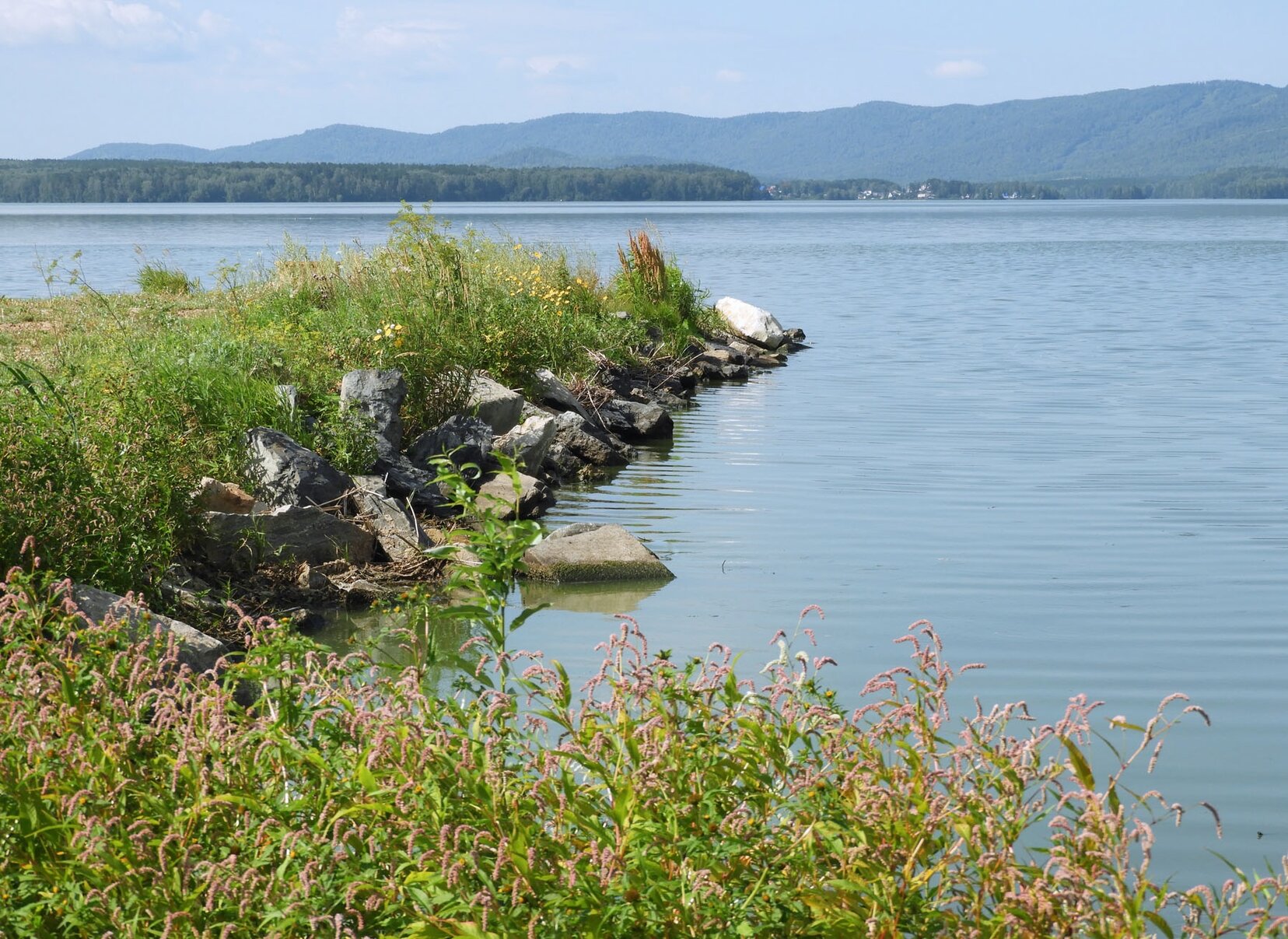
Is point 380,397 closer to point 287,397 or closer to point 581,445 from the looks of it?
point 287,397

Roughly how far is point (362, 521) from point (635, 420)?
6.39 metres

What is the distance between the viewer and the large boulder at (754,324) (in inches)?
998

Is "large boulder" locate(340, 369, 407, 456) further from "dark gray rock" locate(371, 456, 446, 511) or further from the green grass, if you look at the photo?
the green grass

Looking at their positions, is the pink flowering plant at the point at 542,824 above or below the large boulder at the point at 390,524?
above

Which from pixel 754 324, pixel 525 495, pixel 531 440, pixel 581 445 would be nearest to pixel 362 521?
pixel 525 495

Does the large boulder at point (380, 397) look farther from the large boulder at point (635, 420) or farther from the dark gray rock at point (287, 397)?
the large boulder at point (635, 420)

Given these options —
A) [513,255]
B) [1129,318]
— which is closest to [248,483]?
[513,255]

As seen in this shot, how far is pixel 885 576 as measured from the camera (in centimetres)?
959

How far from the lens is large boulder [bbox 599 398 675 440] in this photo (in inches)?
630

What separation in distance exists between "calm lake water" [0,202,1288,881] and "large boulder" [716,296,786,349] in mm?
1233

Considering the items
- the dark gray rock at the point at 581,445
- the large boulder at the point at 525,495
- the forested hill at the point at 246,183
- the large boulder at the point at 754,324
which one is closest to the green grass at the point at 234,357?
the dark gray rock at the point at 581,445

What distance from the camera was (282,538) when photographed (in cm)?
922

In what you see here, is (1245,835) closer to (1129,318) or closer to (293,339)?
(293,339)

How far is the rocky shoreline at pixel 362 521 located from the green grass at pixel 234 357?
0.28m
